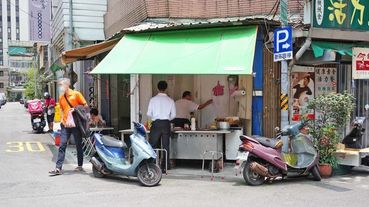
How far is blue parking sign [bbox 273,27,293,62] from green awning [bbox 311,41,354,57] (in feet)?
3.63

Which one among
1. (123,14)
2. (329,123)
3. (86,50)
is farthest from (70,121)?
(123,14)

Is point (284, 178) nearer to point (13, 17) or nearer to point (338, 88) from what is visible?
point (338, 88)

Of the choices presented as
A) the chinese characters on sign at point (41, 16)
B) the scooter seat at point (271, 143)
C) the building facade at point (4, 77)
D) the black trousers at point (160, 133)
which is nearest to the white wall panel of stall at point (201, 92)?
the black trousers at point (160, 133)

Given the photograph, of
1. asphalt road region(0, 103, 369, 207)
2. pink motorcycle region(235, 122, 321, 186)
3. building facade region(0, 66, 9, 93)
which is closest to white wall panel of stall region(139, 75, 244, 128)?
pink motorcycle region(235, 122, 321, 186)

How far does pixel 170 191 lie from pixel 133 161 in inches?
39.9

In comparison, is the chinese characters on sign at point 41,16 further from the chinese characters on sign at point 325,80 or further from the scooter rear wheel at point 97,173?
the chinese characters on sign at point 325,80

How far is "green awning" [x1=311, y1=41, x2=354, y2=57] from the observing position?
948 cm

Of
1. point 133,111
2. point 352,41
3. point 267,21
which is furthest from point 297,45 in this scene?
point 133,111

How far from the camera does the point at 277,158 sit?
8234 millimetres

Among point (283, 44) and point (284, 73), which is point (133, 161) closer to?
point (284, 73)

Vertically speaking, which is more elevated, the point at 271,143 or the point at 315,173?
the point at 271,143

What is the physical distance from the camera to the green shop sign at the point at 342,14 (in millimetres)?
9344

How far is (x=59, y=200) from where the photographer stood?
23.0ft

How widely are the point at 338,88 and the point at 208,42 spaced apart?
361 centimetres
